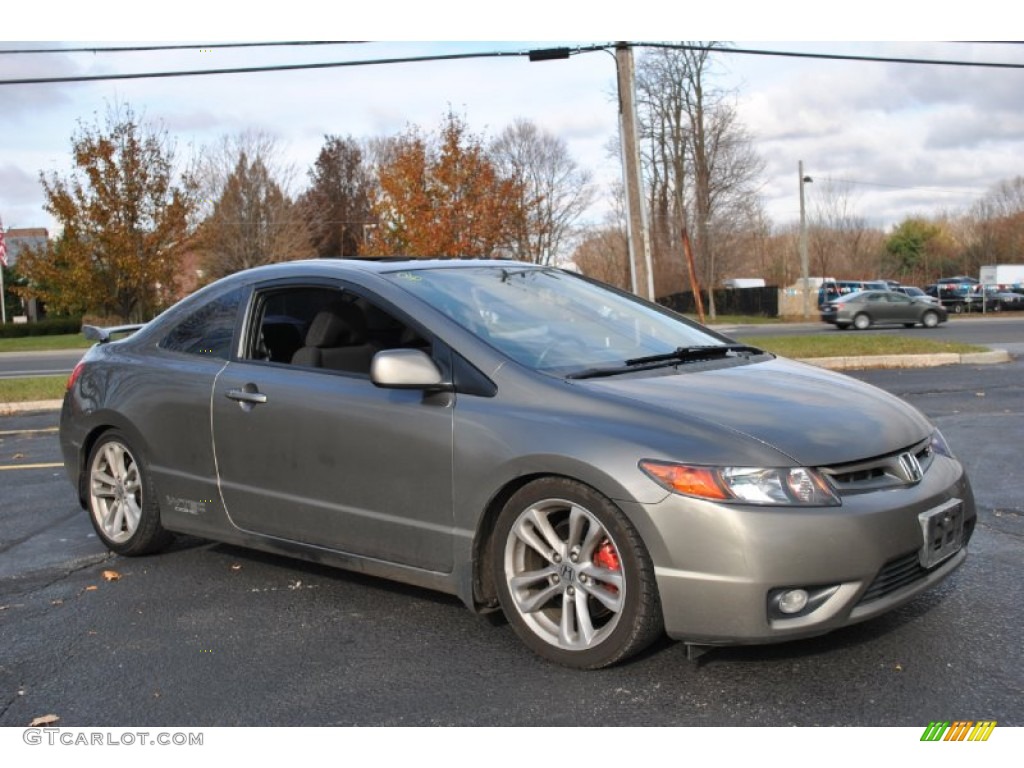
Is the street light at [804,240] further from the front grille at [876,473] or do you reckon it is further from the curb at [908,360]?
the front grille at [876,473]

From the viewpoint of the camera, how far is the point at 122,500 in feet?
17.1

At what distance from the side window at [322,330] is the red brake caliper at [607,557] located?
4.35 feet

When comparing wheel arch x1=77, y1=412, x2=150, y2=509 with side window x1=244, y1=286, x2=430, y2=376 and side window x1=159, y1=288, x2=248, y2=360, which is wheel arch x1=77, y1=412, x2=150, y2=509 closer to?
side window x1=159, y1=288, x2=248, y2=360

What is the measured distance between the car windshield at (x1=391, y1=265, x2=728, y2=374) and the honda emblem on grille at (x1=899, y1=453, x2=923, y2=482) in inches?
42.4

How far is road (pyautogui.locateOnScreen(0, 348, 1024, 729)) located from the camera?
10.4ft

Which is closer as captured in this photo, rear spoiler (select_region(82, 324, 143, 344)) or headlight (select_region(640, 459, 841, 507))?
headlight (select_region(640, 459, 841, 507))

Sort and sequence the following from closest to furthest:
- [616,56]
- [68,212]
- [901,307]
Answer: [616,56] < [68,212] < [901,307]

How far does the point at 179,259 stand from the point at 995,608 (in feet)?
105

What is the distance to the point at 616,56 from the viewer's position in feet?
54.3

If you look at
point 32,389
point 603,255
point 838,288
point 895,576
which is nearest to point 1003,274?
point 838,288

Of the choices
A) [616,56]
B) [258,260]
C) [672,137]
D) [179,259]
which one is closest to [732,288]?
[672,137]

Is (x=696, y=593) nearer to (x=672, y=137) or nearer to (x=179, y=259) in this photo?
(x=179, y=259)

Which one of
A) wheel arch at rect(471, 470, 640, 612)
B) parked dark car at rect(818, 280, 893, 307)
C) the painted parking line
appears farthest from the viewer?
parked dark car at rect(818, 280, 893, 307)

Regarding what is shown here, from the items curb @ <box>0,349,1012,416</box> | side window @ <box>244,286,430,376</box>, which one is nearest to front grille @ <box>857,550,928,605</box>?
side window @ <box>244,286,430,376</box>
